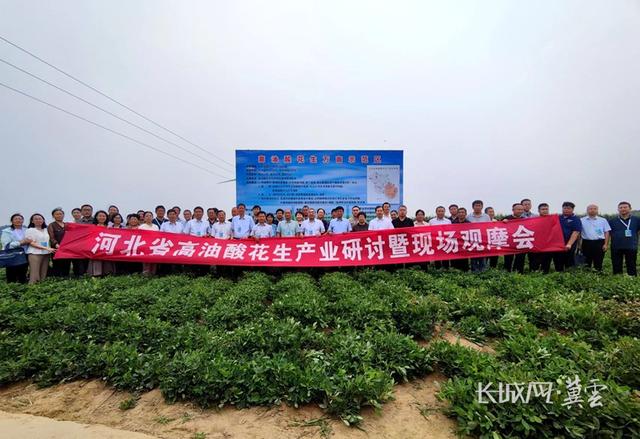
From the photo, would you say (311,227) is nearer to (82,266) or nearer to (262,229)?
(262,229)

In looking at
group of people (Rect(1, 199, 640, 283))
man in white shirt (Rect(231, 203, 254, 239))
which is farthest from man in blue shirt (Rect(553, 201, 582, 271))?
man in white shirt (Rect(231, 203, 254, 239))

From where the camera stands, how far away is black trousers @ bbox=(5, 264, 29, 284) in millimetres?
7879

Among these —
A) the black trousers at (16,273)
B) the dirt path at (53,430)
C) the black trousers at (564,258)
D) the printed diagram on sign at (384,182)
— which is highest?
the printed diagram on sign at (384,182)

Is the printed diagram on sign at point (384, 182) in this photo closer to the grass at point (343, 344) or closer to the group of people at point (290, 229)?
the group of people at point (290, 229)

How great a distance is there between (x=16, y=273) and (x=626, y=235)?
47.4 ft

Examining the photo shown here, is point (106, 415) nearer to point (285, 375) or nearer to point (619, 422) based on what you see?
point (285, 375)

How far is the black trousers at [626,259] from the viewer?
751 cm

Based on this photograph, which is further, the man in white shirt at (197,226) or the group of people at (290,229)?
the man in white shirt at (197,226)

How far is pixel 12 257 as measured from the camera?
7.48 metres

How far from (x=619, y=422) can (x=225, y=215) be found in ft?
26.9

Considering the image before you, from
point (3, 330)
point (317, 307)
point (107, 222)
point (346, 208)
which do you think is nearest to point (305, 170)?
point (346, 208)

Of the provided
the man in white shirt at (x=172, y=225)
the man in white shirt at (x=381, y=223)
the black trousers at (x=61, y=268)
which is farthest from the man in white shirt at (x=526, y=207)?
the black trousers at (x=61, y=268)

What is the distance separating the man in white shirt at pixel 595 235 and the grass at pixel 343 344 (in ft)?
5.60

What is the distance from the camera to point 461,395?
3.11m
